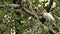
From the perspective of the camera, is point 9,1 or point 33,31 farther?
point 9,1

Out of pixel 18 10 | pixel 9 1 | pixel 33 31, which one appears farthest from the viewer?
pixel 9 1

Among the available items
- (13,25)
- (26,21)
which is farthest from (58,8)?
(13,25)

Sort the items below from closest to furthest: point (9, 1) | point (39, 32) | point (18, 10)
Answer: point (39, 32), point (18, 10), point (9, 1)

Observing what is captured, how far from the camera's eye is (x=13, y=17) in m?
2.51

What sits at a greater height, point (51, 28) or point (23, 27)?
point (51, 28)

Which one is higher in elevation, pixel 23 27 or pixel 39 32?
pixel 39 32

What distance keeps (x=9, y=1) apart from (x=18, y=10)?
0.25 metres

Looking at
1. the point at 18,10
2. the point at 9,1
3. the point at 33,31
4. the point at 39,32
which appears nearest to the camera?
the point at 39,32

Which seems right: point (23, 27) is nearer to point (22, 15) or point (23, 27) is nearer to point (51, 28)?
point (22, 15)

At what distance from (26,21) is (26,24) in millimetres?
43

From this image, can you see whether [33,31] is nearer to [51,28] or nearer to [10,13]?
[51,28]

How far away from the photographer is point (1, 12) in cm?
257

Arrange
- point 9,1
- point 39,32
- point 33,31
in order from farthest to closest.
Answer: point 9,1
point 33,31
point 39,32

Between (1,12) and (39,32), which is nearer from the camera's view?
(39,32)
